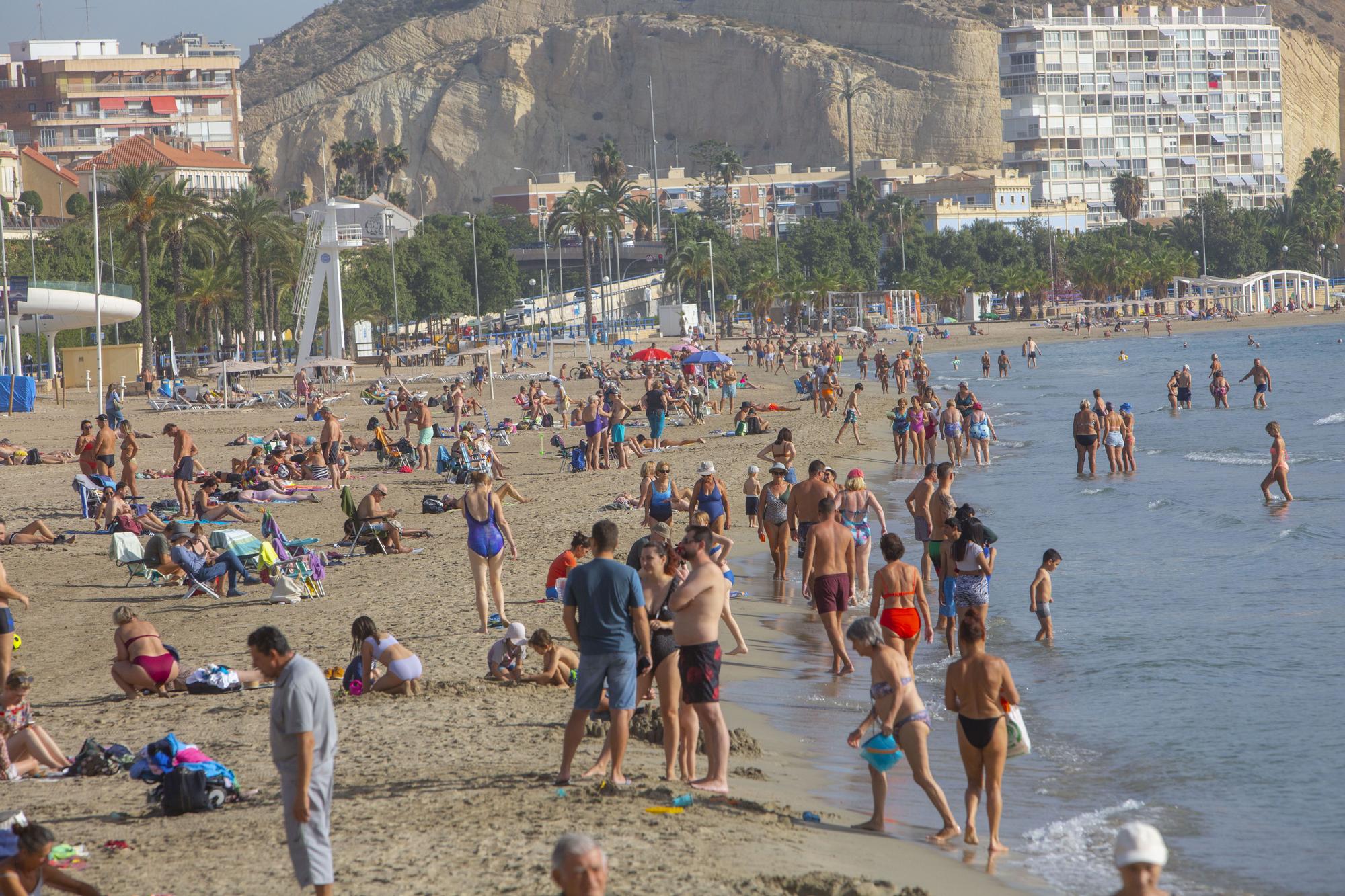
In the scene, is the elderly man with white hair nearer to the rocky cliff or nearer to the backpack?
the backpack

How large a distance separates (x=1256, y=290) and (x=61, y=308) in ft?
263

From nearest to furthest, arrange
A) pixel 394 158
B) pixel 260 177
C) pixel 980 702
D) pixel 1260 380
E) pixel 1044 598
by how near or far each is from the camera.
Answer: pixel 980 702 → pixel 1044 598 → pixel 1260 380 → pixel 260 177 → pixel 394 158

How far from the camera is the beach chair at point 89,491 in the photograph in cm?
1909

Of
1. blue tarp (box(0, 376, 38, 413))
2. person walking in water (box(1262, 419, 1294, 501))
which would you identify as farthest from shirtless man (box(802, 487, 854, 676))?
blue tarp (box(0, 376, 38, 413))

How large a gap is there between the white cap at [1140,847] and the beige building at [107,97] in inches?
4345

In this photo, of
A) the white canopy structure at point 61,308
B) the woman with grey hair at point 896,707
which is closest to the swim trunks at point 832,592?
the woman with grey hair at point 896,707

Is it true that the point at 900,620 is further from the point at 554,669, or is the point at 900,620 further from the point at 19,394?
the point at 19,394

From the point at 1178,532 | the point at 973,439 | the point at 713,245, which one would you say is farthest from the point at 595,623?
the point at 713,245

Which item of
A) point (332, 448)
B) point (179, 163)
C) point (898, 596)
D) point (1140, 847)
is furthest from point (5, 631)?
point (179, 163)

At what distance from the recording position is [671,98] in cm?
17762

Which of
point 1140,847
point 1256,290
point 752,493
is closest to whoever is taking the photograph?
point 1140,847

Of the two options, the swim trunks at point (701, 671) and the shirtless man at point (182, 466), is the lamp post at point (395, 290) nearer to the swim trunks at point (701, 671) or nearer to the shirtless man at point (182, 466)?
the shirtless man at point (182, 466)

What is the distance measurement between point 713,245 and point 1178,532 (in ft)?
266

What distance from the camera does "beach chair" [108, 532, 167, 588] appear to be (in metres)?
14.8
